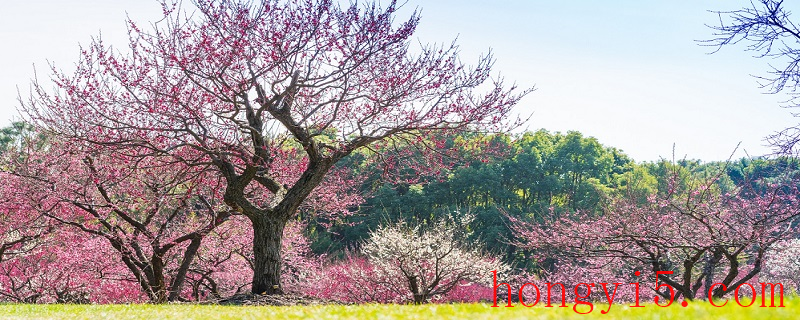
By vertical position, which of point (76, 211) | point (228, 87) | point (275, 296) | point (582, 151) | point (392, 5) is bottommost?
point (275, 296)

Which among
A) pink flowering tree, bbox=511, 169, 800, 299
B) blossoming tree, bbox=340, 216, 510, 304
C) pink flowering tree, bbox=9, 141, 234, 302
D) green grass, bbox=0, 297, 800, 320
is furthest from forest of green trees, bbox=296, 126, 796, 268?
green grass, bbox=0, 297, 800, 320

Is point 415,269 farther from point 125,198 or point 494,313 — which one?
point 494,313

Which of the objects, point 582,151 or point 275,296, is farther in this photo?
point 582,151

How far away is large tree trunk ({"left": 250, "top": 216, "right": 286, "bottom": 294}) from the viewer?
11359mm

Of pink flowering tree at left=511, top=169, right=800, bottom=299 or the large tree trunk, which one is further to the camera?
the large tree trunk

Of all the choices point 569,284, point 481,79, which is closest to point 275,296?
point 481,79

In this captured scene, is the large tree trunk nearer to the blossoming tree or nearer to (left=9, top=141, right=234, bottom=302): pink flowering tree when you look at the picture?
(left=9, top=141, right=234, bottom=302): pink flowering tree

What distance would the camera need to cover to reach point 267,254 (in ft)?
37.5

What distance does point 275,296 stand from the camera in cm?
1102

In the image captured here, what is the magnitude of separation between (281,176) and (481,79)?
172 inches

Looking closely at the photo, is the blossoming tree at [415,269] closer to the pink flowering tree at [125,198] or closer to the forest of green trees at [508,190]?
the pink flowering tree at [125,198]

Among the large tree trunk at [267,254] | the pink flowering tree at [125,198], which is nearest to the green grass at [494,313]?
the large tree trunk at [267,254]

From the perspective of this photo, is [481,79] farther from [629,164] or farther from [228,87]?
[629,164]

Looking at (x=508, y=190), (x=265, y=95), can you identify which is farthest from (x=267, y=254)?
(x=508, y=190)
